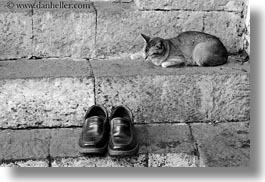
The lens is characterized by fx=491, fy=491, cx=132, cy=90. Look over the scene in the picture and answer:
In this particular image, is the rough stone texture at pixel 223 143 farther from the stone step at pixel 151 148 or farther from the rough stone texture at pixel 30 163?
the rough stone texture at pixel 30 163

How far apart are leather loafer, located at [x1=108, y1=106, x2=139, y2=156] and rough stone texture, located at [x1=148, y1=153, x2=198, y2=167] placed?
0.12 m

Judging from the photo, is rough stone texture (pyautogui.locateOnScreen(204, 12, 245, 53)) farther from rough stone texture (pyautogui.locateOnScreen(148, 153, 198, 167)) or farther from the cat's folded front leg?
rough stone texture (pyautogui.locateOnScreen(148, 153, 198, 167))

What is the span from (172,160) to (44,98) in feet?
3.05

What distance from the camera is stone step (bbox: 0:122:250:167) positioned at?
9.23 ft

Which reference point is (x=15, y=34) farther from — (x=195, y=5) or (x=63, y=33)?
(x=195, y=5)

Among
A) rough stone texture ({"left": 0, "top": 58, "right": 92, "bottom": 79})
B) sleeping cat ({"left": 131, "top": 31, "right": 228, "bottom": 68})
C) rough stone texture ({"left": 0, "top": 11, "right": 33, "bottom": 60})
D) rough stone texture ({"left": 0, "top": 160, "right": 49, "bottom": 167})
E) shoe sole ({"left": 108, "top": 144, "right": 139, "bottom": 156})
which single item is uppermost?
rough stone texture ({"left": 0, "top": 11, "right": 33, "bottom": 60})

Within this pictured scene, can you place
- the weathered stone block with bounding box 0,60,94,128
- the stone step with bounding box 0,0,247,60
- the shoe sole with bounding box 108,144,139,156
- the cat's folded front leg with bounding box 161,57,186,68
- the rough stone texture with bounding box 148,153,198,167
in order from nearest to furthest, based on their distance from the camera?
the shoe sole with bounding box 108,144,139,156
the rough stone texture with bounding box 148,153,198,167
the weathered stone block with bounding box 0,60,94,128
the cat's folded front leg with bounding box 161,57,186,68
the stone step with bounding box 0,0,247,60

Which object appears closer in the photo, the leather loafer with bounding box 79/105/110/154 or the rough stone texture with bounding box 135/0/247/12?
the leather loafer with bounding box 79/105/110/154

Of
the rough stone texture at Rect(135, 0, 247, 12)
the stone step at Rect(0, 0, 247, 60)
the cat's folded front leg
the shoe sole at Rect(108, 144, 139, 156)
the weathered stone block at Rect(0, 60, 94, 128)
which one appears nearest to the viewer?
the shoe sole at Rect(108, 144, 139, 156)

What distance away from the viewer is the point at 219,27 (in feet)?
12.4

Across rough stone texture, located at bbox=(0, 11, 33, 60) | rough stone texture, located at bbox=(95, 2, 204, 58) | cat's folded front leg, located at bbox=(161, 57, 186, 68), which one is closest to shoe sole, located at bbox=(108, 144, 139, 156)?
cat's folded front leg, located at bbox=(161, 57, 186, 68)

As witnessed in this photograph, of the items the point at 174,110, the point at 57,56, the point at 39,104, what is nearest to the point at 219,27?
the point at 174,110

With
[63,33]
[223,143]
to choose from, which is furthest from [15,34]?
[223,143]

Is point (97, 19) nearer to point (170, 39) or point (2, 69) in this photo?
point (170, 39)
